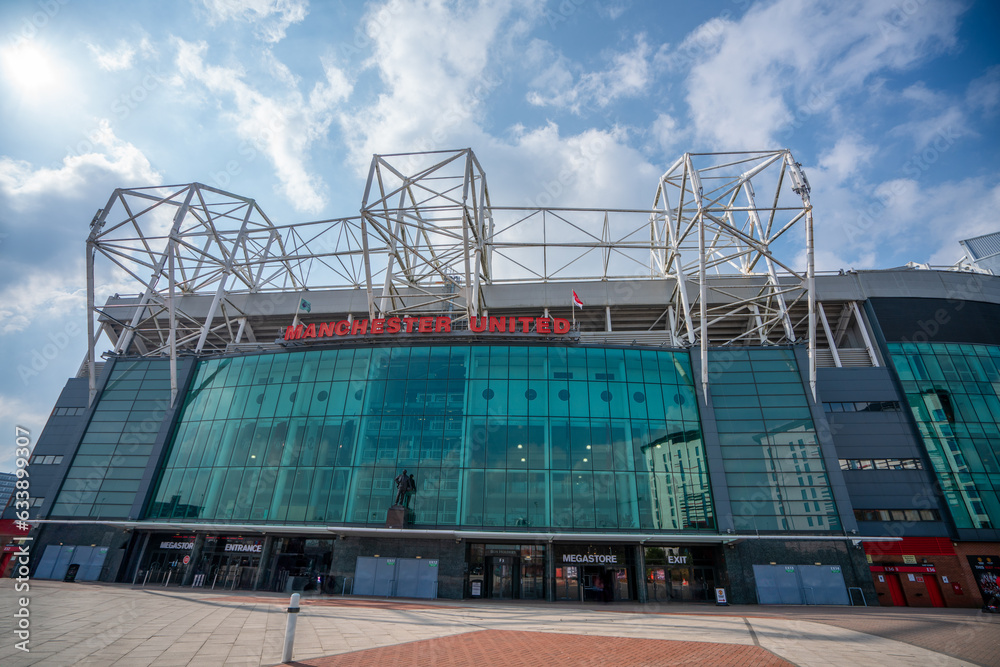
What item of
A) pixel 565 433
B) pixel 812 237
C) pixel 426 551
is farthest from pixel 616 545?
pixel 812 237

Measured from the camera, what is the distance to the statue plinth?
29.9 metres

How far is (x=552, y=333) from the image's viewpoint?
35812 mm

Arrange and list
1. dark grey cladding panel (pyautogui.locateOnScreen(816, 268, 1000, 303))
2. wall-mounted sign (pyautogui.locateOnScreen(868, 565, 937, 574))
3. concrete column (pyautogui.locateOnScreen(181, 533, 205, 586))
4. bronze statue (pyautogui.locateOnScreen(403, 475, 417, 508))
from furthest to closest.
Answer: dark grey cladding panel (pyautogui.locateOnScreen(816, 268, 1000, 303))
wall-mounted sign (pyautogui.locateOnScreen(868, 565, 937, 574))
concrete column (pyautogui.locateOnScreen(181, 533, 205, 586))
bronze statue (pyautogui.locateOnScreen(403, 475, 417, 508))

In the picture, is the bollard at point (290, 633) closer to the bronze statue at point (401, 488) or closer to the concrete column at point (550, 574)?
the bronze statue at point (401, 488)

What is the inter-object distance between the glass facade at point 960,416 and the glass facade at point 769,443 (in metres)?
Result: 12.2

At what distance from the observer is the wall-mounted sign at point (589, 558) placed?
31250 mm

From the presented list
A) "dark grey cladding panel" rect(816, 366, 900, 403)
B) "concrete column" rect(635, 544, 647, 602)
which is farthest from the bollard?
"dark grey cladding panel" rect(816, 366, 900, 403)

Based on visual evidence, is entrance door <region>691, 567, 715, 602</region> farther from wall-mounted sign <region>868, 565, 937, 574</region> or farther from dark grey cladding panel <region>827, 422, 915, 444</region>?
dark grey cladding panel <region>827, 422, 915, 444</region>

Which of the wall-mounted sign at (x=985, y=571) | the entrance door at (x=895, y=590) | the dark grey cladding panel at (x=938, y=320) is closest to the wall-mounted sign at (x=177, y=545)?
the entrance door at (x=895, y=590)

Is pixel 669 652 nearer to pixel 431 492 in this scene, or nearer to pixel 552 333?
pixel 431 492

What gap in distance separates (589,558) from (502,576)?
6057mm

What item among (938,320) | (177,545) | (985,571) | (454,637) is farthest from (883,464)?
(177,545)

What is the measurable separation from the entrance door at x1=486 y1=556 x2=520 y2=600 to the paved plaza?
10.1m

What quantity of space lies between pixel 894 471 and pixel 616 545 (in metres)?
23.3
